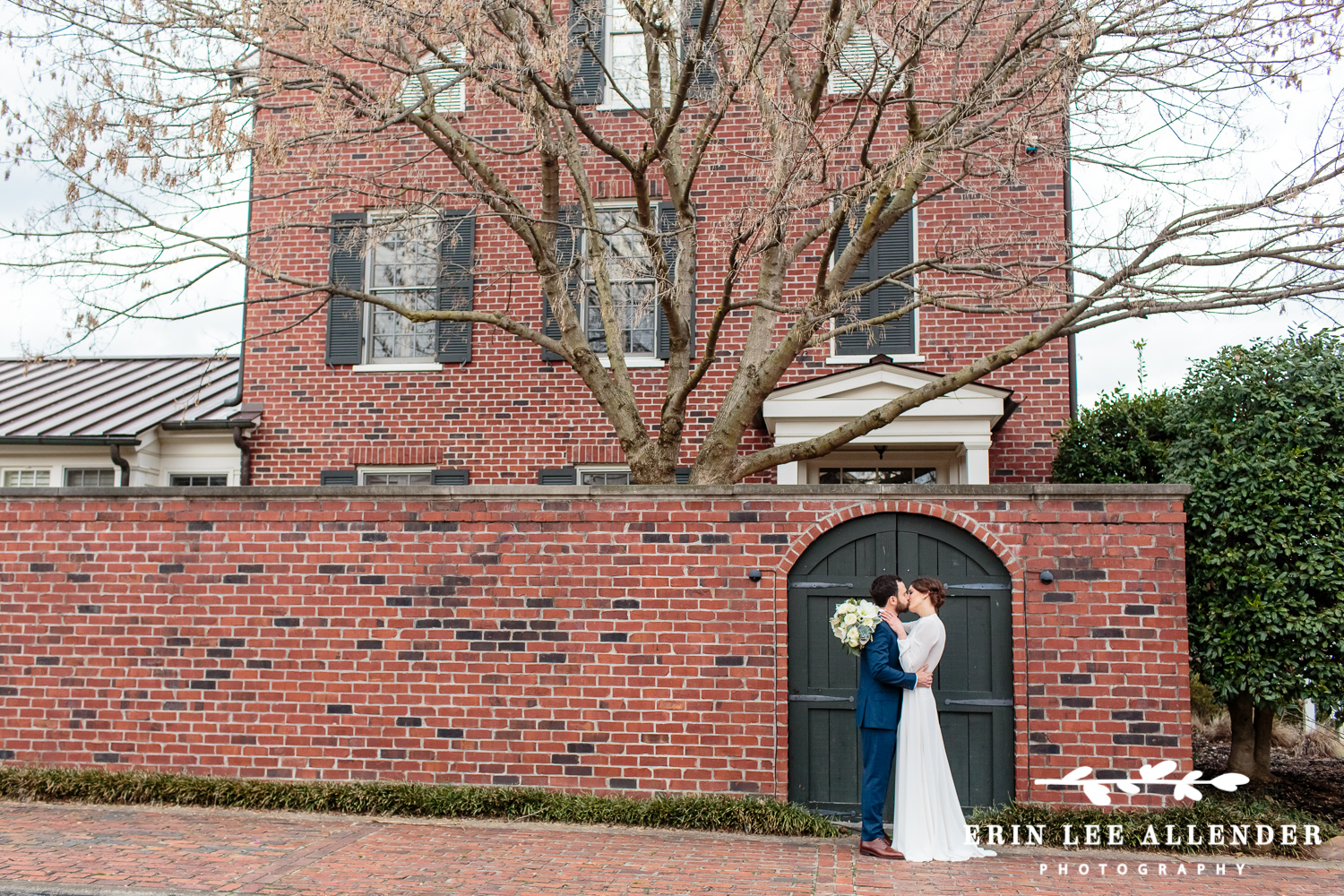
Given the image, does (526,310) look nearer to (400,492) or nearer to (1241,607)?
(400,492)

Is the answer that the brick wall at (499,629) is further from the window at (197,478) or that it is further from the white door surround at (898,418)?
the window at (197,478)

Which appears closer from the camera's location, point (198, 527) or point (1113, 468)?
point (198, 527)

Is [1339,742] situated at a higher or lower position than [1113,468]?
lower

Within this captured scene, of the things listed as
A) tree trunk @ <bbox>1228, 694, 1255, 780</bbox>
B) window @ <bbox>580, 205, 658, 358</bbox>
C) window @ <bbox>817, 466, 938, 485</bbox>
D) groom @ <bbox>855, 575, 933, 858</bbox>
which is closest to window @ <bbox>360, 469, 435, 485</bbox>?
window @ <bbox>580, 205, 658, 358</bbox>

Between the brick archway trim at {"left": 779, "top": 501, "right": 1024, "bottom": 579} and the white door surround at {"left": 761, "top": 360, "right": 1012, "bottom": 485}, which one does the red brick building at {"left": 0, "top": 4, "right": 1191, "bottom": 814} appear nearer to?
the brick archway trim at {"left": 779, "top": 501, "right": 1024, "bottom": 579}

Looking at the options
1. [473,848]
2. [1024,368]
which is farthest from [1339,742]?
[473,848]

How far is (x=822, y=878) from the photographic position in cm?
596

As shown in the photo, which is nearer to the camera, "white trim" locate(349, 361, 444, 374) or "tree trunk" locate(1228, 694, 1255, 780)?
"tree trunk" locate(1228, 694, 1255, 780)

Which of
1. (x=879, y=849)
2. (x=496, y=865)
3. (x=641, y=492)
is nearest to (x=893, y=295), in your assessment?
(x=641, y=492)

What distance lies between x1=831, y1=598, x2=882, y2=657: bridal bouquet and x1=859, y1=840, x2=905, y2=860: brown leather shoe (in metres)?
1.16

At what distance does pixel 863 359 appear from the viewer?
11.7 metres

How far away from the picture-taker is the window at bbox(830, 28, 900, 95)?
809 cm

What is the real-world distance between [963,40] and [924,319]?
4.02 m

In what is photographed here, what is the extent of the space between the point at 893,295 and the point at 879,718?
21.0 ft
